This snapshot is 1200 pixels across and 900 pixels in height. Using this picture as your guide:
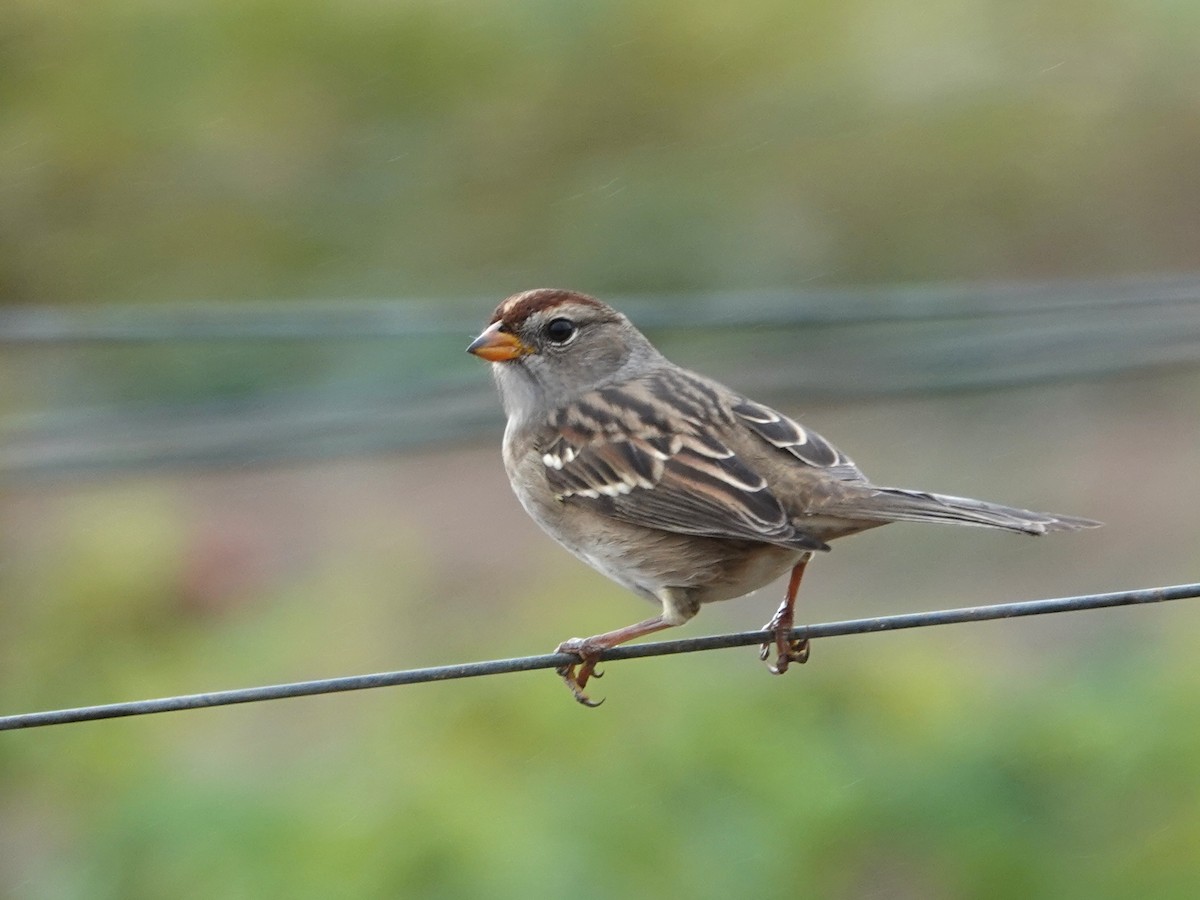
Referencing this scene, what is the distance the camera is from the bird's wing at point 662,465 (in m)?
4.45

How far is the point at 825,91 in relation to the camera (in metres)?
13.2

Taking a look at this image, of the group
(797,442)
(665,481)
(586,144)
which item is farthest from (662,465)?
(586,144)

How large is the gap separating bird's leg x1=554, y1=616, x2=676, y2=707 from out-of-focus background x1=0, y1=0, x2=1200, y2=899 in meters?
1.07

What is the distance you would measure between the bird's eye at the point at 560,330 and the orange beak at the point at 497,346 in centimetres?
7

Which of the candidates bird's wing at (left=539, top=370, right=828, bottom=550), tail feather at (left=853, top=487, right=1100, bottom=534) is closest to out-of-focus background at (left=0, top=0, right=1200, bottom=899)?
bird's wing at (left=539, top=370, right=828, bottom=550)

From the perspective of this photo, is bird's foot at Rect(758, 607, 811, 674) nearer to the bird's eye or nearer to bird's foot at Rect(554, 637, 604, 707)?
bird's foot at Rect(554, 637, 604, 707)

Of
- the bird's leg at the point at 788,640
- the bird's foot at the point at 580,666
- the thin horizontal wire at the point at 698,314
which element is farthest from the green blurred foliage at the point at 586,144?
the bird's foot at the point at 580,666

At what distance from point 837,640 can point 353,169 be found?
6.19 m

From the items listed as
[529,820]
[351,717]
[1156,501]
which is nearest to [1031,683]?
[529,820]

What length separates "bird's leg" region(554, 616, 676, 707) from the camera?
4504mm

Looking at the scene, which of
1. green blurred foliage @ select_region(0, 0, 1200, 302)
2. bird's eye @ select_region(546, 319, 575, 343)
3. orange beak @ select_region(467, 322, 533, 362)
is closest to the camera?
orange beak @ select_region(467, 322, 533, 362)

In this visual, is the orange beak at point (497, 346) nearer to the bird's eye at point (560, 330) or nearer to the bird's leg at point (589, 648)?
the bird's eye at point (560, 330)

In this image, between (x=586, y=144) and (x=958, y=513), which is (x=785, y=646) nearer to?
(x=958, y=513)

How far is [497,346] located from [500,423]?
77 centimetres
